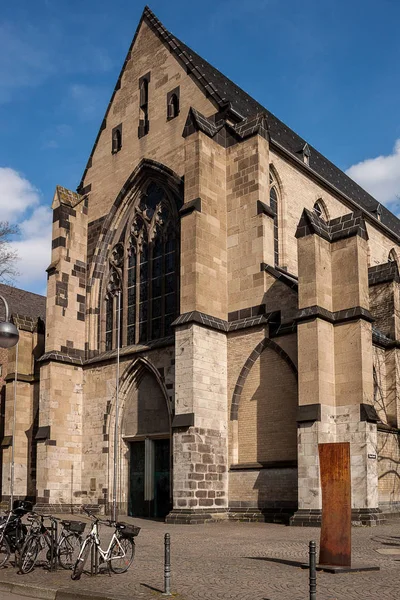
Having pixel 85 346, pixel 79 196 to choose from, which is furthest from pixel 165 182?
pixel 85 346

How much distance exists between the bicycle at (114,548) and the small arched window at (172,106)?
796 inches

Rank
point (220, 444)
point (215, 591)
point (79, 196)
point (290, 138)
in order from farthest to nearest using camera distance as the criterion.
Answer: point (290, 138), point (79, 196), point (220, 444), point (215, 591)

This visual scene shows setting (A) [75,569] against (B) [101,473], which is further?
(B) [101,473]

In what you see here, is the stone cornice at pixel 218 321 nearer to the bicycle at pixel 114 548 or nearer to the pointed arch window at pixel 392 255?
the bicycle at pixel 114 548

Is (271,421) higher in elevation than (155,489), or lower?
higher

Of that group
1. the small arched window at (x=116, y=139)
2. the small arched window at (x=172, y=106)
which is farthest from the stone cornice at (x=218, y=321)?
the small arched window at (x=116, y=139)

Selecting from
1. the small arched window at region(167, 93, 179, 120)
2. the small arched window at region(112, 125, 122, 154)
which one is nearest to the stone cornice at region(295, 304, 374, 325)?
the small arched window at region(167, 93, 179, 120)

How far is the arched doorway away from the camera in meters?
25.6

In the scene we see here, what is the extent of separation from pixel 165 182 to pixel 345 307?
33.0 feet

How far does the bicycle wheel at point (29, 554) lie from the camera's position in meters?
11.4

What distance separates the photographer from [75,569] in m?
10.7

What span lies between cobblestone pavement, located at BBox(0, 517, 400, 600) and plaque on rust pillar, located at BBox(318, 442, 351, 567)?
0.48 metres

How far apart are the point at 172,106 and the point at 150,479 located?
14278 millimetres

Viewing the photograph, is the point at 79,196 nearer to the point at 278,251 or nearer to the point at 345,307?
the point at 278,251
